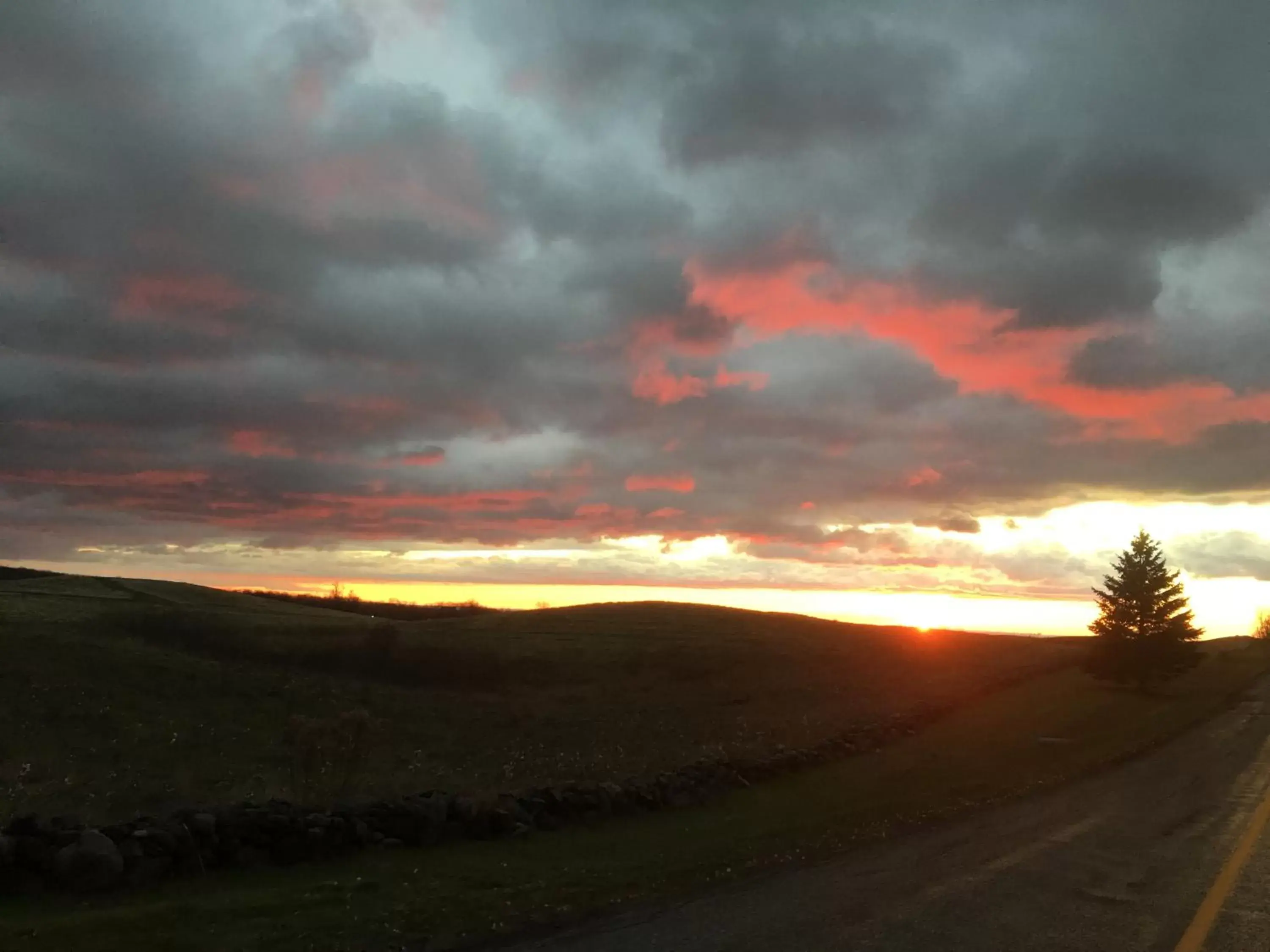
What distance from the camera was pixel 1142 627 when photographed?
A: 193ft

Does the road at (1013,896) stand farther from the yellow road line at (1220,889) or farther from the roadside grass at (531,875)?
the roadside grass at (531,875)

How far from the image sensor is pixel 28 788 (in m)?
29.2

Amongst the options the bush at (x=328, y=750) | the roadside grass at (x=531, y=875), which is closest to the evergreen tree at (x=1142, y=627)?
the roadside grass at (x=531, y=875)

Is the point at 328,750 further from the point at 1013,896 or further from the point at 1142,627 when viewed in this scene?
the point at 1142,627

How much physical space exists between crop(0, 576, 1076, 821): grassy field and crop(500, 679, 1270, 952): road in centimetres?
1267

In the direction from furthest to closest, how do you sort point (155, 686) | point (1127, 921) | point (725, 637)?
point (725, 637), point (155, 686), point (1127, 921)

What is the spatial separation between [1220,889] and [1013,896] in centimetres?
296

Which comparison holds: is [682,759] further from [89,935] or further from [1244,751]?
[89,935]

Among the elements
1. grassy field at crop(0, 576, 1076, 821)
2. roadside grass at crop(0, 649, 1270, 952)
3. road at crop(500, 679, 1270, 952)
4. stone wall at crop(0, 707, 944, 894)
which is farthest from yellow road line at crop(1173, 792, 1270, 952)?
grassy field at crop(0, 576, 1076, 821)

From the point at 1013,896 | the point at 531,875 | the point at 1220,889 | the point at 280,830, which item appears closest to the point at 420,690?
the point at 280,830

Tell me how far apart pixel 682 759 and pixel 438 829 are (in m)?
17.6

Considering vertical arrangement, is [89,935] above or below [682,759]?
above

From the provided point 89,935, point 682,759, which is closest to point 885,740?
point 682,759

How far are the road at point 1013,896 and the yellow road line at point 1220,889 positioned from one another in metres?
0.03
